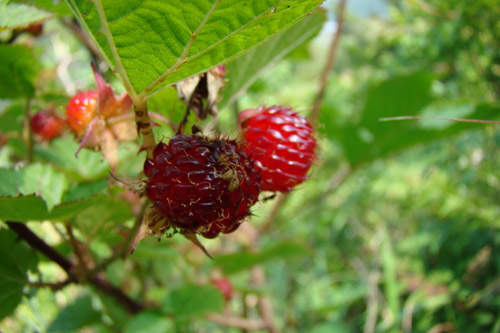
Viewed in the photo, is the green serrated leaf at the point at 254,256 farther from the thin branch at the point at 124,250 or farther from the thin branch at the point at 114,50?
the thin branch at the point at 114,50

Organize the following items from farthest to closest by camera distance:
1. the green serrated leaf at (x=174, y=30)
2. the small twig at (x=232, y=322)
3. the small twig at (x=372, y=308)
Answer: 1. the small twig at (x=372, y=308)
2. the small twig at (x=232, y=322)
3. the green serrated leaf at (x=174, y=30)

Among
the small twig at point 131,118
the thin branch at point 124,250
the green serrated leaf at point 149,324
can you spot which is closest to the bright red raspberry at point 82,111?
the small twig at point 131,118

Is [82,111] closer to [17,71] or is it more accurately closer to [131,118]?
[131,118]

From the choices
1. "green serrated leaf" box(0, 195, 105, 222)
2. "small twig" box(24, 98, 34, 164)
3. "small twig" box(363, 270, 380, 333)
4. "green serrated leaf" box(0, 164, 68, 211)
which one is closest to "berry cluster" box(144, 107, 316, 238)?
"green serrated leaf" box(0, 195, 105, 222)

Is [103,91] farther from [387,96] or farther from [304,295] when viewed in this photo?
[304,295]

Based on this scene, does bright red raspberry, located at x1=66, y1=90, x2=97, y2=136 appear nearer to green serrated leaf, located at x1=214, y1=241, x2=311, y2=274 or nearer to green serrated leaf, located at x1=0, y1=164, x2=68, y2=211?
green serrated leaf, located at x1=0, y1=164, x2=68, y2=211

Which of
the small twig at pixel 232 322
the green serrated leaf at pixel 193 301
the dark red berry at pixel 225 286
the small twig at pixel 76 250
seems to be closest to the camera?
the small twig at pixel 76 250

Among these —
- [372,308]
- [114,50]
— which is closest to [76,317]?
[114,50]
